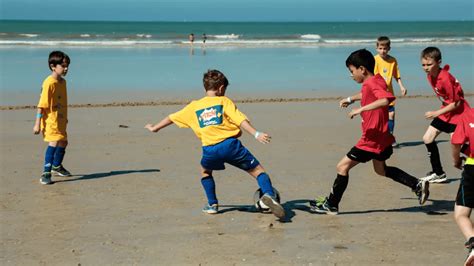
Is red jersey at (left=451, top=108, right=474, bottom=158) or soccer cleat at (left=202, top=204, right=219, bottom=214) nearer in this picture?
red jersey at (left=451, top=108, right=474, bottom=158)

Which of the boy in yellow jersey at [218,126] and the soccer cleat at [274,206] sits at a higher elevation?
the boy in yellow jersey at [218,126]

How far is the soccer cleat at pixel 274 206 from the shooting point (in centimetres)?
653

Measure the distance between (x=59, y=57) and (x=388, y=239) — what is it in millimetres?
4242

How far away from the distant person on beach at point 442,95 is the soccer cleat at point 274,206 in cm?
199

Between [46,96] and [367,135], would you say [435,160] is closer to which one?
[367,135]

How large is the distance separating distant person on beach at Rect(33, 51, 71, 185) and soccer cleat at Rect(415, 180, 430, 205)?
392 centimetres

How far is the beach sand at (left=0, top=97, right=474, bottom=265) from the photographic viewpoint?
5.80m

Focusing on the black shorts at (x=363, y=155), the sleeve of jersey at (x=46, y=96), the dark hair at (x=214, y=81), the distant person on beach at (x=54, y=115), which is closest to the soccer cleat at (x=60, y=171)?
the distant person on beach at (x=54, y=115)

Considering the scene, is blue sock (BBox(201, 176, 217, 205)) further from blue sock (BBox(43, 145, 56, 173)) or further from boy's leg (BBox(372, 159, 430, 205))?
blue sock (BBox(43, 145, 56, 173))

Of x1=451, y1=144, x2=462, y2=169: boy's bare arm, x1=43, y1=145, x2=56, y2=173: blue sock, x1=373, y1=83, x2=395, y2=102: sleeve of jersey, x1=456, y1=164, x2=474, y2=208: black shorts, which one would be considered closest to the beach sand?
x1=43, y1=145, x2=56, y2=173: blue sock

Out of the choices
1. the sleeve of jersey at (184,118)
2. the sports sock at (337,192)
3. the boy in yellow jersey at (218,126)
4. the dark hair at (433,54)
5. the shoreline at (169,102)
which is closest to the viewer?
the boy in yellow jersey at (218,126)

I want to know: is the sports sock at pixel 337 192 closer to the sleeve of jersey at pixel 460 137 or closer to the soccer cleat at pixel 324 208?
the soccer cleat at pixel 324 208

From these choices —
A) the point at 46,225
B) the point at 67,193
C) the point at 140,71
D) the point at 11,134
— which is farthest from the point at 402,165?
the point at 140,71

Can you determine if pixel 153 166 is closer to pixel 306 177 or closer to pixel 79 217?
pixel 306 177
